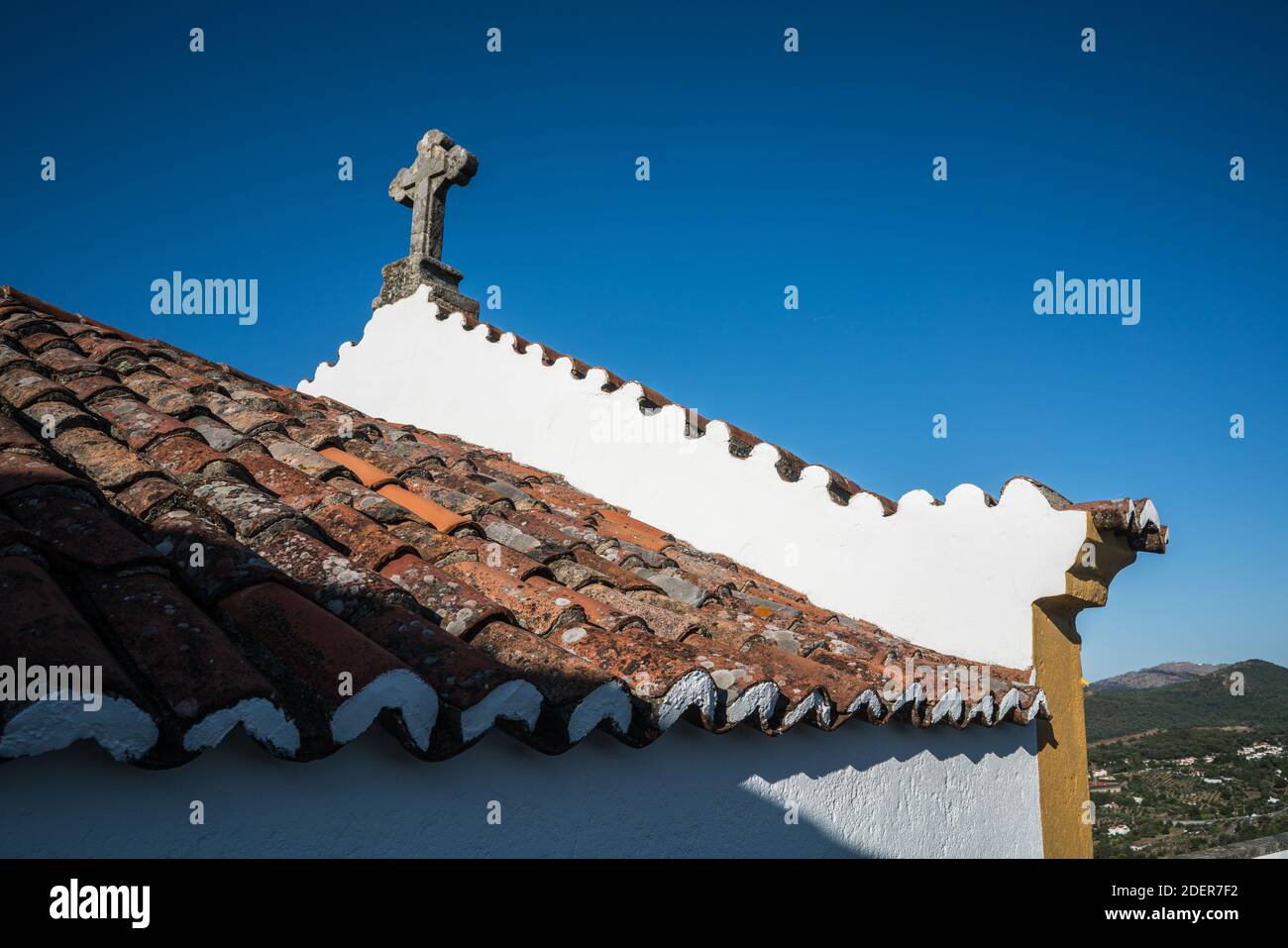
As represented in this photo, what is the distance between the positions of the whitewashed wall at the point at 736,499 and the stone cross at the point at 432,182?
52 cm

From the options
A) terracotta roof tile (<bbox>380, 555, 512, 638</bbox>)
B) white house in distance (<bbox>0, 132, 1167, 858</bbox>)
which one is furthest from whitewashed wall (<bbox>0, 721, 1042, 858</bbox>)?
terracotta roof tile (<bbox>380, 555, 512, 638</bbox>)

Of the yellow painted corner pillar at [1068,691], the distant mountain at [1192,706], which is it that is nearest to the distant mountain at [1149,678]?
the distant mountain at [1192,706]

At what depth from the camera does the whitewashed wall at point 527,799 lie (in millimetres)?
1806

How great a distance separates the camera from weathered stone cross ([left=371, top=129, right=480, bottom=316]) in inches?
315

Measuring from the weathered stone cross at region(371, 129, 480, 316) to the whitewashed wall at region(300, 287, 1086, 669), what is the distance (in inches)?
7.8

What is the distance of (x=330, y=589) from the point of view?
2.80 m

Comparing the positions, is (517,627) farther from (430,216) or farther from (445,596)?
(430,216)

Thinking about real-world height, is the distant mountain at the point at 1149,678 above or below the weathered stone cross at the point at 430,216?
below

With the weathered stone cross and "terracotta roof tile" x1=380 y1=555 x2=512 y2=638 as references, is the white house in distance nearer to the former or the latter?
"terracotta roof tile" x1=380 y1=555 x2=512 y2=638

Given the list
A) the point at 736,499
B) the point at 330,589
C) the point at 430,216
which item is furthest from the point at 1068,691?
the point at 430,216

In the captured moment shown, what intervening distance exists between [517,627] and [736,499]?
3385 mm

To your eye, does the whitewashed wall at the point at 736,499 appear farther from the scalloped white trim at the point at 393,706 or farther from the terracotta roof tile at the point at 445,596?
the scalloped white trim at the point at 393,706
